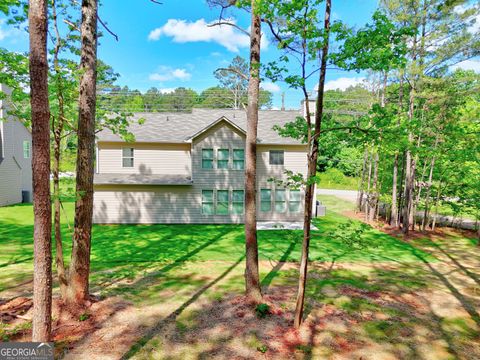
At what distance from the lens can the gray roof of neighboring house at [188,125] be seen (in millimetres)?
18633

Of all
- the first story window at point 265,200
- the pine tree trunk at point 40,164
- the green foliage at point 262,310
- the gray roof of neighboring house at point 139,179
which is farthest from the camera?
the first story window at point 265,200

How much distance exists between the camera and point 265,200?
62.1 feet

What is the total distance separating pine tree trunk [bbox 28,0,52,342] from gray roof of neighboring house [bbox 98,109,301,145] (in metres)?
14.0

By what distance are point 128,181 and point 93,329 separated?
39.5ft

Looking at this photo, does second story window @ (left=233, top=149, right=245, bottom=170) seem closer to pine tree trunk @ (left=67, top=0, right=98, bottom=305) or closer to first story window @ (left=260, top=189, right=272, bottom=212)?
first story window @ (left=260, top=189, right=272, bottom=212)

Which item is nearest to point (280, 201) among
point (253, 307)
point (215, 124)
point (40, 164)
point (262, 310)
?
point (215, 124)

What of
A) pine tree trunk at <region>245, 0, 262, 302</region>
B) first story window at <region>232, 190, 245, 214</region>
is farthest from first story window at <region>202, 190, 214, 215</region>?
pine tree trunk at <region>245, 0, 262, 302</region>

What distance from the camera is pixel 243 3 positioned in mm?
5629

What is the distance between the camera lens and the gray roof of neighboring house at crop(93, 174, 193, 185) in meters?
17.2

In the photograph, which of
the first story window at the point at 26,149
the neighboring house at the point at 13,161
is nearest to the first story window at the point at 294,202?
the neighboring house at the point at 13,161

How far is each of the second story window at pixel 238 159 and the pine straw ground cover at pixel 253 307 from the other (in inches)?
230

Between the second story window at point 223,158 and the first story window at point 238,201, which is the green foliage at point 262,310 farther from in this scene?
the second story window at point 223,158

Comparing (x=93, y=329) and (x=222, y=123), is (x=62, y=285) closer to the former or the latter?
(x=93, y=329)

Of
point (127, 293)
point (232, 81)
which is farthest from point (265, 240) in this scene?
point (232, 81)
